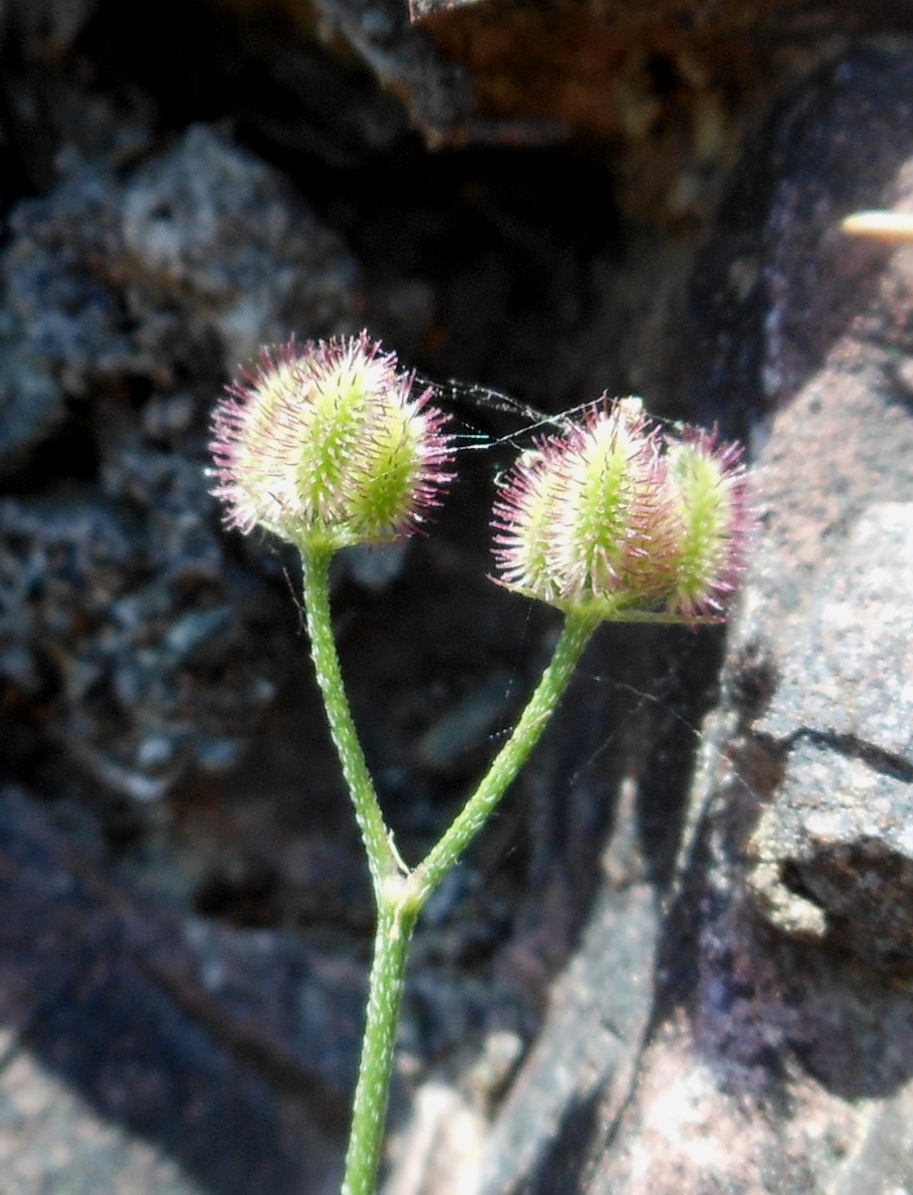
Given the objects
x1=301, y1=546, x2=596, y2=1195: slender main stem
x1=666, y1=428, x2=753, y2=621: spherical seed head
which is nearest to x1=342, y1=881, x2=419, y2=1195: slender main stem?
x1=301, y1=546, x2=596, y2=1195: slender main stem

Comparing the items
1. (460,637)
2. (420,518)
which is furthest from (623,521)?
(460,637)

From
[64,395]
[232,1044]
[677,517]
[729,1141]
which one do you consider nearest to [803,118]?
[677,517]

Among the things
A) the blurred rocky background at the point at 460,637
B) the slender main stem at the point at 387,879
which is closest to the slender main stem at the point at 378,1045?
the slender main stem at the point at 387,879

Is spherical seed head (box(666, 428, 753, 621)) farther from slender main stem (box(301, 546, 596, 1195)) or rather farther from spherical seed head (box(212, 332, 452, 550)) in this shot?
spherical seed head (box(212, 332, 452, 550))

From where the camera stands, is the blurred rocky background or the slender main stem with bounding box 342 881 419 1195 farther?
the blurred rocky background

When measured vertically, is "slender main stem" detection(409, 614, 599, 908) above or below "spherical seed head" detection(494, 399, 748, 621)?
below

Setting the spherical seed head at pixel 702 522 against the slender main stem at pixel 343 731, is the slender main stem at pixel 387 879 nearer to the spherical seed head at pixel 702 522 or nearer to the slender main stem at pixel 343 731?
the slender main stem at pixel 343 731

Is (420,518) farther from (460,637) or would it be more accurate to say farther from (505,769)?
(460,637)
